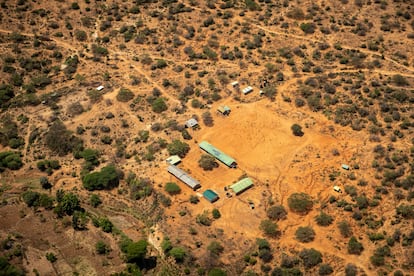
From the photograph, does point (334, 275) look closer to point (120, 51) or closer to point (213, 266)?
point (213, 266)

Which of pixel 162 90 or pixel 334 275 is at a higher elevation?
pixel 162 90

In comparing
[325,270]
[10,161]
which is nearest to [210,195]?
[325,270]

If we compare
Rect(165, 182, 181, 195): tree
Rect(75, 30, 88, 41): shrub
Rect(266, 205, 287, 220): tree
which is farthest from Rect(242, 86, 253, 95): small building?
Rect(75, 30, 88, 41): shrub

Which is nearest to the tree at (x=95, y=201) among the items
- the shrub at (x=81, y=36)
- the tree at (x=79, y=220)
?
the tree at (x=79, y=220)

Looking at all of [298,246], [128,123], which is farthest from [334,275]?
[128,123]

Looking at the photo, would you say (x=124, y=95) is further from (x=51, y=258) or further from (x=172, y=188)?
(x=51, y=258)

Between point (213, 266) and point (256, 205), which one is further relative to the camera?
point (256, 205)

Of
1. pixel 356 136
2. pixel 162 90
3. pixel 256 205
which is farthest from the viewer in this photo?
pixel 162 90
